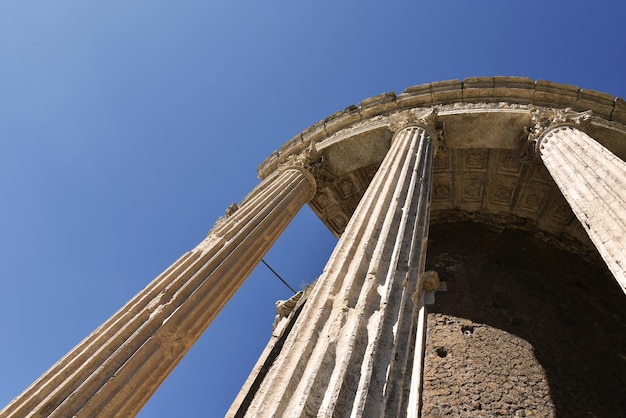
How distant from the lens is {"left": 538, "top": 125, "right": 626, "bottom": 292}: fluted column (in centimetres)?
514

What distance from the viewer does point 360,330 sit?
142 inches

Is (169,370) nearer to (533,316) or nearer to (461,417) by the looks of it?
(461,417)

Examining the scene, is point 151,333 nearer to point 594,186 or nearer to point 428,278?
point 594,186

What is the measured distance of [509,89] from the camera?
448 inches

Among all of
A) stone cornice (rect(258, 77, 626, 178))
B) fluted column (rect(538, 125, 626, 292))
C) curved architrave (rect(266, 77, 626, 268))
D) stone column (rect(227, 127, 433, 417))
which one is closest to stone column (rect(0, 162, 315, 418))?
stone column (rect(227, 127, 433, 417))

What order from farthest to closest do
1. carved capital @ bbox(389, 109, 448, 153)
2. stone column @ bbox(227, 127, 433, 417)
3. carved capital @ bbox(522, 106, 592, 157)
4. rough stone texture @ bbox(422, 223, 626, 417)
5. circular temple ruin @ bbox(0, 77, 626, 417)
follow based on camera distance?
1. carved capital @ bbox(389, 109, 448, 153)
2. carved capital @ bbox(522, 106, 592, 157)
3. rough stone texture @ bbox(422, 223, 626, 417)
4. circular temple ruin @ bbox(0, 77, 626, 417)
5. stone column @ bbox(227, 127, 433, 417)

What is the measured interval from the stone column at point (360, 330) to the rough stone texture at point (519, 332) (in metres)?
3.47

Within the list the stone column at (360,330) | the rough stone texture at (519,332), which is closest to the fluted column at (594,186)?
the stone column at (360,330)

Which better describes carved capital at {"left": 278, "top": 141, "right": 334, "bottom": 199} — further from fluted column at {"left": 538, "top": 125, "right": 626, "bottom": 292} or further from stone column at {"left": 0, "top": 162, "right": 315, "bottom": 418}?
fluted column at {"left": 538, "top": 125, "right": 626, "bottom": 292}

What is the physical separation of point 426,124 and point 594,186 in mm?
4155

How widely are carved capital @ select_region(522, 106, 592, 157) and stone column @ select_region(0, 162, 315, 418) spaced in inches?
199

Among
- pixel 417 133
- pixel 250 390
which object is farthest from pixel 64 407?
pixel 417 133

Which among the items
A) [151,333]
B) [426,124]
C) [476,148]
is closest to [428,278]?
[426,124]

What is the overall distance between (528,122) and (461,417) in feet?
19.5
